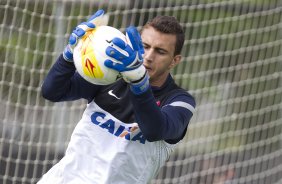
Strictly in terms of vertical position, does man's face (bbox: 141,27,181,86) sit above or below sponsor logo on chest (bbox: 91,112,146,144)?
above

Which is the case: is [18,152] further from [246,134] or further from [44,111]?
[246,134]

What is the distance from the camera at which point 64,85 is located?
3.05 meters

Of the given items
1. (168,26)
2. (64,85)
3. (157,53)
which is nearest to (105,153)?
(64,85)

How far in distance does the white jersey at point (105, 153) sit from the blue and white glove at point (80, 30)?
0.28m

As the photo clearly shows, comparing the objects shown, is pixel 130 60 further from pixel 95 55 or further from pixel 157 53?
pixel 157 53

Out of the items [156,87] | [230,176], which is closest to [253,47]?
[230,176]

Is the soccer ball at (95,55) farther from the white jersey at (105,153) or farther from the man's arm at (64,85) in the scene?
the white jersey at (105,153)

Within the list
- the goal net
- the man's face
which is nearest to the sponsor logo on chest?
the man's face

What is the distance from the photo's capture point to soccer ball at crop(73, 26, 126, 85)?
8.92 ft

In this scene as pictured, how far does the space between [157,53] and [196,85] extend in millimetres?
2853

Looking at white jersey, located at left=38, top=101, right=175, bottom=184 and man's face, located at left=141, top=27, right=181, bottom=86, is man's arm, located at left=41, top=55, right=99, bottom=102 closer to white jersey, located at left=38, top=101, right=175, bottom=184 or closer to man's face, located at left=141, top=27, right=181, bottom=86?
white jersey, located at left=38, top=101, right=175, bottom=184

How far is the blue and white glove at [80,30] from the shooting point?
2.80m

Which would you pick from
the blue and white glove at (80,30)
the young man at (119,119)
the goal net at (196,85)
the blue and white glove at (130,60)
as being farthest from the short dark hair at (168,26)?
the goal net at (196,85)

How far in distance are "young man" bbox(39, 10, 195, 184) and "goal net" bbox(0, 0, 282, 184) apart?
2.12 m
